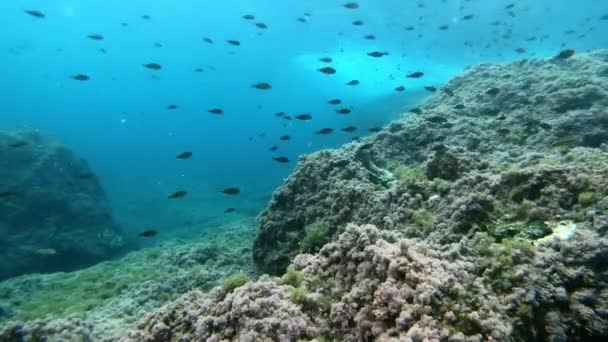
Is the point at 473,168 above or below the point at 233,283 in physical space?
above

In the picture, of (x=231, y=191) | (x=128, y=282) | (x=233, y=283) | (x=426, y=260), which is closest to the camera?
(x=426, y=260)

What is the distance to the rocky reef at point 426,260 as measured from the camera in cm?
340

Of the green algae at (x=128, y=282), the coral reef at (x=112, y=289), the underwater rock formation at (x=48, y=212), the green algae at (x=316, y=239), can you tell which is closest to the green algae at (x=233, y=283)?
the coral reef at (x=112, y=289)

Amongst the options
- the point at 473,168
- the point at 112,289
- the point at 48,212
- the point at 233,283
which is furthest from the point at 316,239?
the point at 48,212

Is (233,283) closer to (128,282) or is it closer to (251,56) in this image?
(128,282)

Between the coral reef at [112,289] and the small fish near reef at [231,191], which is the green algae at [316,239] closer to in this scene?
the coral reef at [112,289]

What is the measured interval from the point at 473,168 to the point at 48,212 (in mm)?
19481

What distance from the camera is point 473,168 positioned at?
7250mm

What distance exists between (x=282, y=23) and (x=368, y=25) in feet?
34.8

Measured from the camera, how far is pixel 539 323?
12.1ft

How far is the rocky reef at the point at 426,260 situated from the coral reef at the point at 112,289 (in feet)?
0.67

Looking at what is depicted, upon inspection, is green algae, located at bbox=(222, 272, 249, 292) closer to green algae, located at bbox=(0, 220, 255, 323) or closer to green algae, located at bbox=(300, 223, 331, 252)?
green algae, located at bbox=(300, 223, 331, 252)

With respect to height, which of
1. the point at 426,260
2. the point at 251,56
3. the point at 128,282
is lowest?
the point at 128,282

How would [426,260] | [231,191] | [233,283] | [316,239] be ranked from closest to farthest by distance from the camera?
[426,260] < [233,283] < [316,239] < [231,191]
